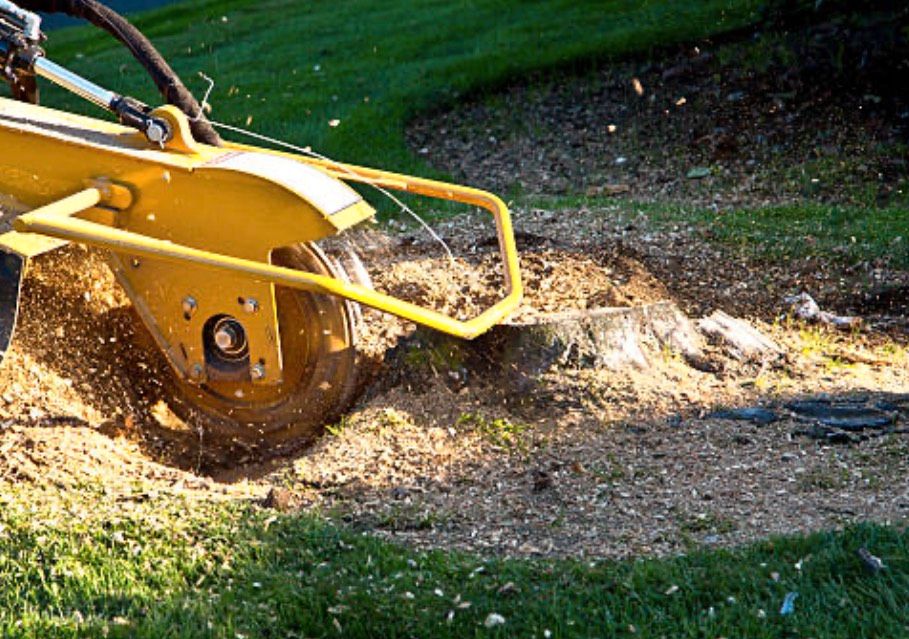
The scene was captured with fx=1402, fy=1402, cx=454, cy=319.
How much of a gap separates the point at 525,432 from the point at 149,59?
1925mm

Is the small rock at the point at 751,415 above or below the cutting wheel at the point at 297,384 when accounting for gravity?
below

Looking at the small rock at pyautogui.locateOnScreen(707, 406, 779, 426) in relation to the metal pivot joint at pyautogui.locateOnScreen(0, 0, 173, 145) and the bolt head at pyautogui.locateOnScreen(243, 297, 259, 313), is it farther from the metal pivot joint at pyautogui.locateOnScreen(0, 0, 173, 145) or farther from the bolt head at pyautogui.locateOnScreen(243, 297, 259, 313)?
the metal pivot joint at pyautogui.locateOnScreen(0, 0, 173, 145)

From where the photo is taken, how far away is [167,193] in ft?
15.7

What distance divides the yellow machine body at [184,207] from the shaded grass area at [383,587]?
0.87 m

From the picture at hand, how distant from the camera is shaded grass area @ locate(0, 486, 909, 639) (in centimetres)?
374

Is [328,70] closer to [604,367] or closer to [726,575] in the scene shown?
[604,367]

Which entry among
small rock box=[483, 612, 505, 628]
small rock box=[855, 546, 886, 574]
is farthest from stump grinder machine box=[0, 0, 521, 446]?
small rock box=[855, 546, 886, 574]

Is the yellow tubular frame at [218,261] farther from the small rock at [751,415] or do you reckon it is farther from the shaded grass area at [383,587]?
the small rock at [751,415]

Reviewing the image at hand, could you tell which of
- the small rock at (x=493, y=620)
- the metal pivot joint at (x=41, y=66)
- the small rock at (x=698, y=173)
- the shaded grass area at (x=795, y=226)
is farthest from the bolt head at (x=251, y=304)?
the small rock at (x=698, y=173)

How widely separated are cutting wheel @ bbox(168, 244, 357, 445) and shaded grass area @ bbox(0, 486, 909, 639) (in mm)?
842

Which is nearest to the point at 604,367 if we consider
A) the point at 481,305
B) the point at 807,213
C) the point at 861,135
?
the point at 481,305

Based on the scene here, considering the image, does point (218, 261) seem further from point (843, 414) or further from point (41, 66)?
point (843, 414)

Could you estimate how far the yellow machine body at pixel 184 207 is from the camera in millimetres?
4688

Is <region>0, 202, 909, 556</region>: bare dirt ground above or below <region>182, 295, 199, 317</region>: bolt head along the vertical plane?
below
